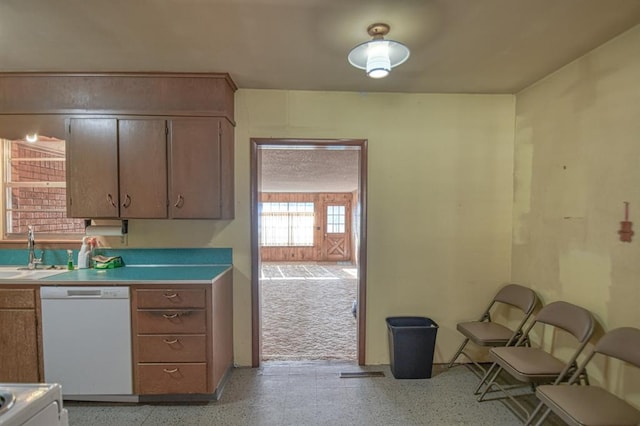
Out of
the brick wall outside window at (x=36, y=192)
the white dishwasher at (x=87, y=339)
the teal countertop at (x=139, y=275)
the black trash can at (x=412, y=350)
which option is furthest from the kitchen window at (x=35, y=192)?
the black trash can at (x=412, y=350)

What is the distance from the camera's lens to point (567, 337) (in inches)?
88.0

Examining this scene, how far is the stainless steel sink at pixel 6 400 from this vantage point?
822mm

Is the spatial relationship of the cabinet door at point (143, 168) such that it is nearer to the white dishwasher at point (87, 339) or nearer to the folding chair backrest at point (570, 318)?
the white dishwasher at point (87, 339)

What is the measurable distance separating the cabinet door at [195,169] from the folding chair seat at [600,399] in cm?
239

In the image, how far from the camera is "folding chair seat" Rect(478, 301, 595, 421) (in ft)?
6.20

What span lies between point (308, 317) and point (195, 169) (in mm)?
2625

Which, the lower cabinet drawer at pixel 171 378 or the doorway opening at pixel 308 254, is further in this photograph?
the doorway opening at pixel 308 254

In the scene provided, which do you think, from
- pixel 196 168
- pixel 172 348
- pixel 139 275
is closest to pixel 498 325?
pixel 172 348

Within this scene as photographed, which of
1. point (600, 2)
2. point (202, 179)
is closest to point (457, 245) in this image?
point (600, 2)

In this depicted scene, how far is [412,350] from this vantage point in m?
2.58

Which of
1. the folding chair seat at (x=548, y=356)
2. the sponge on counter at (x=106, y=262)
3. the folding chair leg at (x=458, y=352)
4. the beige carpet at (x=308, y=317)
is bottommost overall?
the beige carpet at (x=308, y=317)

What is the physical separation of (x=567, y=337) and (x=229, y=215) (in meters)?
2.65

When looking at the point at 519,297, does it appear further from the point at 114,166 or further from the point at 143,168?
the point at 114,166

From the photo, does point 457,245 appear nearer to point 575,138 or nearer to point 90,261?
point 575,138
